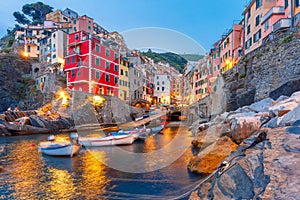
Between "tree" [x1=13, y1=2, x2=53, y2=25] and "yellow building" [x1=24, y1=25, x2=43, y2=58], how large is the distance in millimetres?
18739

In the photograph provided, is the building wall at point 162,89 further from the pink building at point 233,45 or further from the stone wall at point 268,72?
the stone wall at point 268,72

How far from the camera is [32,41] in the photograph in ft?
224

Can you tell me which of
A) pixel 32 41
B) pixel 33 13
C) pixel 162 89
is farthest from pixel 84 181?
pixel 33 13

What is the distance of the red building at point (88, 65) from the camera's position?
36562mm

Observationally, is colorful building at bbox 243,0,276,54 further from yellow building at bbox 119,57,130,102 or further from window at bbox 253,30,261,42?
yellow building at bbox 119,57,130,102

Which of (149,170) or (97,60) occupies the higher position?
(97,60)

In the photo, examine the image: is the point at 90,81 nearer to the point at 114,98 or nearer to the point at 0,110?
the point at 114,98

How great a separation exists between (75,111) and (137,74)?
2269 centimetres

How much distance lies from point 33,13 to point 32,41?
29379 mm

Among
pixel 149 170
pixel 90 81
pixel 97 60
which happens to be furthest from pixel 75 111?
pixel 149 170

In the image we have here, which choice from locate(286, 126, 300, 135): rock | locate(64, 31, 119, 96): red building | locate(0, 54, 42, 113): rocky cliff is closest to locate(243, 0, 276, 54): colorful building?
locate(64, 31, 119, 96): red building

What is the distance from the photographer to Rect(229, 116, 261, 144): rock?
9.52 metres

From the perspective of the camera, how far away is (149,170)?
10844 millimetres

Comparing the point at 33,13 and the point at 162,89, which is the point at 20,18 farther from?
the point at 162,89
